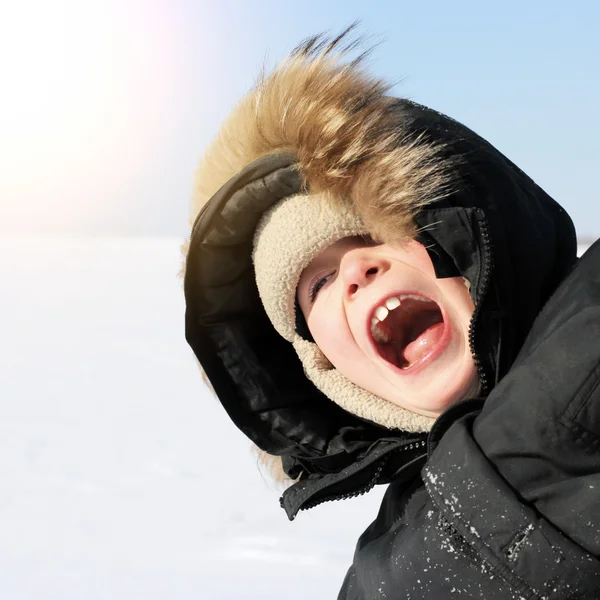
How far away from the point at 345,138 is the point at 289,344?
471 millimetres

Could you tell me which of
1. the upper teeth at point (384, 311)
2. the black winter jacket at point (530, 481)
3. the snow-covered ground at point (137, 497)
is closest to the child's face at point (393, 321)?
the upper teeth at point (384, 311)

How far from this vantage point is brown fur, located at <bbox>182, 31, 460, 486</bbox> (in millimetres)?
910

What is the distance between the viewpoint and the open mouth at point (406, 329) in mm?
973

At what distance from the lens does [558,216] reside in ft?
3.49

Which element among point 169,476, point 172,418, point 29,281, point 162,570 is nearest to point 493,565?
point 162,570

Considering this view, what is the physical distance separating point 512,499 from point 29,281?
206 inches

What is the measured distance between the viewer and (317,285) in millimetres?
1078

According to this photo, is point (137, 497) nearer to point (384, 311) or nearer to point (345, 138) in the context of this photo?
point (384, 311)

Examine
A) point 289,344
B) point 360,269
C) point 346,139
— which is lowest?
point 289,344

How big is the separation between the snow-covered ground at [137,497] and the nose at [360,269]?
0.83 meters

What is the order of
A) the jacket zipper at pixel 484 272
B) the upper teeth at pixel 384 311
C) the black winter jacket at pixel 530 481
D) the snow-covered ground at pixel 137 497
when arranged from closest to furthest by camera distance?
the black winter jacket at pixel 530 481 < the jacket zipper at pixel 484 272 < the upper teeth at pixel 384 311 < the snow-covered ground at pixel 137 497

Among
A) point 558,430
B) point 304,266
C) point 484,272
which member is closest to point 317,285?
point 304,266

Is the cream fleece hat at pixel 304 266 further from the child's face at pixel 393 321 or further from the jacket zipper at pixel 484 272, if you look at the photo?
the jacket zipper at pixel 484 272

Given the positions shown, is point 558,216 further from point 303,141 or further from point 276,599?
point 276,599
